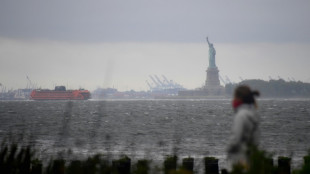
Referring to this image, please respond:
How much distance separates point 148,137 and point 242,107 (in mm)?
33936

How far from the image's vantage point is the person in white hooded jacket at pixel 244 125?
8.38m

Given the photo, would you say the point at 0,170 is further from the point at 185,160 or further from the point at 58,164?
the point at 185,160

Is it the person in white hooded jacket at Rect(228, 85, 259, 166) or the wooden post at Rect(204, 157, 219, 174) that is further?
the wooden post at Rect(204, 157, 219, 174)

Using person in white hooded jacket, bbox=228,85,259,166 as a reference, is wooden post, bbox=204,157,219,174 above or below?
below

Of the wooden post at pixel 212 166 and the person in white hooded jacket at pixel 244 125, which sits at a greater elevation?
the person in white hooded jacket at pixel 244 125

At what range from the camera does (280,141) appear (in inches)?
1538

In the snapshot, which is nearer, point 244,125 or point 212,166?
point 244,125

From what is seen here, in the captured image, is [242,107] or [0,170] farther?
[0,170]

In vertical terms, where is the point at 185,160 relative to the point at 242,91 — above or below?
below

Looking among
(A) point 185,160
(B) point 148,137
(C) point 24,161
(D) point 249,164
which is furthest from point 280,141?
(D) point 249,164

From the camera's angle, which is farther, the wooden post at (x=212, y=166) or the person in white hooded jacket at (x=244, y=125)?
the wooden post at (x=212, y=166)

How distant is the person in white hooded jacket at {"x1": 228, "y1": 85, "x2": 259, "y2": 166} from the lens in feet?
27.5

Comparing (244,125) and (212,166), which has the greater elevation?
(244,125)

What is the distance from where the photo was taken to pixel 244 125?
27.5 feet
